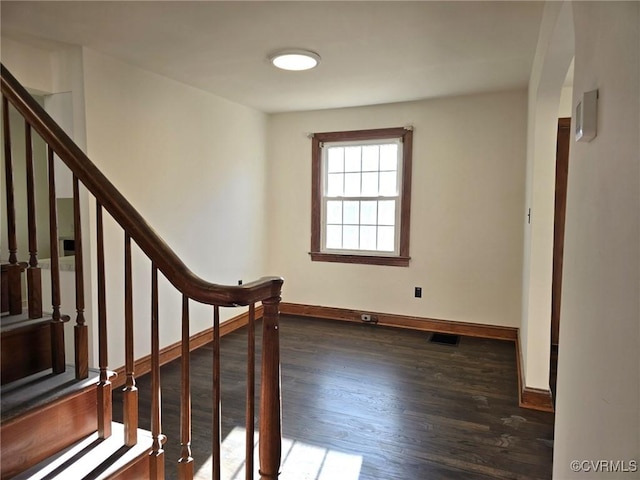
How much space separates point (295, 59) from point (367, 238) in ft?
7.49

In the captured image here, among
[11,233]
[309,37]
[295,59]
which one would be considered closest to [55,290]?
[11,233]

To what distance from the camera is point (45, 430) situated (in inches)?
53.4

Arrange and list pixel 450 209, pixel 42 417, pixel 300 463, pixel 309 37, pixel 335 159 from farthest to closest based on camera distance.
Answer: pixel 335 159 → pixel 450 209 → pixel 309 37 → pixel 300 463 → pixel 42 417

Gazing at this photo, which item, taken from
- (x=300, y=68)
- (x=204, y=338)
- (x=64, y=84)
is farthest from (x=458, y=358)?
(x=64, y=84)

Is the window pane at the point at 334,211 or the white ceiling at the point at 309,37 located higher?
the white ceiling at the point at 309,37

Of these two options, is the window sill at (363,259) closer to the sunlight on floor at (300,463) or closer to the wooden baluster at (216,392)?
the sunlight on floor at (300,463)

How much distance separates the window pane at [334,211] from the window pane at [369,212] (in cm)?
26

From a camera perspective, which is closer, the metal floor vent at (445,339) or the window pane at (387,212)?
the metal floor vent at (445,339)

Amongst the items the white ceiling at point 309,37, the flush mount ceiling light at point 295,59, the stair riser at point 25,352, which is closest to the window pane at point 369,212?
the white ceiling at point 309,37

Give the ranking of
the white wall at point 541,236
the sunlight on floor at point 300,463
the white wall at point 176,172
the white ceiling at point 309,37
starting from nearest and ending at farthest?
the sunlight on floor at point 300,463
the white ceiling at point 309,37
the white wall at point 541,236
the white wall at point 176,172

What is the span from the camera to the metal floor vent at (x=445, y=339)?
4.05 metres

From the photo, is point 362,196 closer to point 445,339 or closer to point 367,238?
point 367,238

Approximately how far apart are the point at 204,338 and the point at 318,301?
4.74 feet

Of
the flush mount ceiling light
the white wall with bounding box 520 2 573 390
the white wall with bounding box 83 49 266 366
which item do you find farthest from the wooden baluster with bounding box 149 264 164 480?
the white wall with bounding box 520 2 573 390
